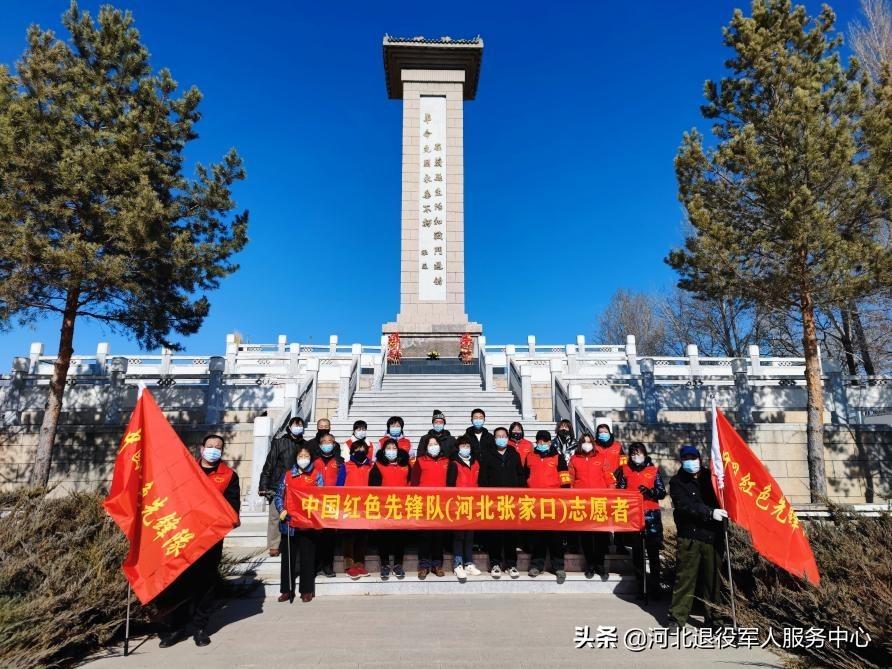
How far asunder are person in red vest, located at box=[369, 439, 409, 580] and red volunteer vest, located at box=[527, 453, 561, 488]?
4.58 ft

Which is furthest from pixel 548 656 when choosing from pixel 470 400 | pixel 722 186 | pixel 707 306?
pixel 707 306

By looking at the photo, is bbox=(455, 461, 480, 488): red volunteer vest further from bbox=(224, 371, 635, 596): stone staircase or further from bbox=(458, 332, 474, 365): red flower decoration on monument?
bbox=(458, 332, 474, 365): red flower decoration on monument

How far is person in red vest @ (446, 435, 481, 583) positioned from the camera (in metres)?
5.46

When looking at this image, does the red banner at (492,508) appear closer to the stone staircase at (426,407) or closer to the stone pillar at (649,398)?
the stone staircase at (426,407)

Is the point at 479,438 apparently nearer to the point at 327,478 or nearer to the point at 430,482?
the point at 430,482

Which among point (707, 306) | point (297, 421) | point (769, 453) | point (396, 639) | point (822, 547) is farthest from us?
point (707, 306)

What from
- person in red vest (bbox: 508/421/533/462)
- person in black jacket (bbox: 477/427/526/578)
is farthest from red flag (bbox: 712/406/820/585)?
person in red vest (bbox: 508/421/533/462)

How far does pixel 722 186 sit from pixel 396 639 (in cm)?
931

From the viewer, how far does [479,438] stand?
6.20 meters

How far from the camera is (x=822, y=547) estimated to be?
450 centimetres

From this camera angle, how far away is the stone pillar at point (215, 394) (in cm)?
1082

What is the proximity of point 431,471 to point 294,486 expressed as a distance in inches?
55.9

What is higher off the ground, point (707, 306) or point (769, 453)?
point (707, 306)

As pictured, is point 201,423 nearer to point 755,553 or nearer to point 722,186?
point 755,553
